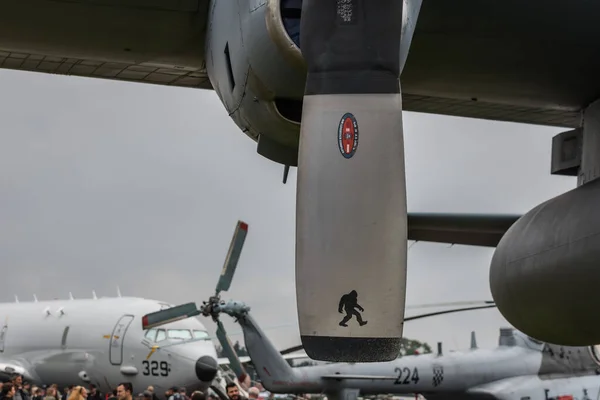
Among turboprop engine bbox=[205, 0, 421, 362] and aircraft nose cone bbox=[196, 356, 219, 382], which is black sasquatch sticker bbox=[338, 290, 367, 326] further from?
aircraft nose cone bbox=[196, 356, 219, 382]

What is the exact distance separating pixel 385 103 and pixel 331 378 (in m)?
14.6

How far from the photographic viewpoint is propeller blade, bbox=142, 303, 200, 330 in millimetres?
19969

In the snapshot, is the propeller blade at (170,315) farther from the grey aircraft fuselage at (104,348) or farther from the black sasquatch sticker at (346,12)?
the black sasquatch sticker at (346,12)

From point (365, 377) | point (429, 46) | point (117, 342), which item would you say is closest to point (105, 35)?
point (429, 46)

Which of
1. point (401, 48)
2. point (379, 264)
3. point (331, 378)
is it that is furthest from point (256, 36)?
point (331, 378)

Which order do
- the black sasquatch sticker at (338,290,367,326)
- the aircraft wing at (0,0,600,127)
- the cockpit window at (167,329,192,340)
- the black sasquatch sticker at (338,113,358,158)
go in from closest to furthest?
the black sasquatch sticker at (338,290,367,326), the black sasquatch sticker at (338,113,358,158), the aircraft wing at (0,0,600,127), the cockpit window at (167,329,192,340)

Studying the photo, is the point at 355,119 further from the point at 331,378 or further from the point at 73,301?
the point at 73,301

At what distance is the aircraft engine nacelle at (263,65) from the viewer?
4129 mm

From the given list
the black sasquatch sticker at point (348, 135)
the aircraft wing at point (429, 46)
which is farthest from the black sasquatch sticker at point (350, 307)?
the aircraft wing at point (429, 46)

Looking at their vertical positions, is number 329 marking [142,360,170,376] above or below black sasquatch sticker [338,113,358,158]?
below

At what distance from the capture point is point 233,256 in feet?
61.1

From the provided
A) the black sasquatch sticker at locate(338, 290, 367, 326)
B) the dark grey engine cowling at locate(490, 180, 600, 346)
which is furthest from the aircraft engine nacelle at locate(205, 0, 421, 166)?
the dark grey engine cowling at locate(490, 180, 600, 346)

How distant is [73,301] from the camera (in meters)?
24.3

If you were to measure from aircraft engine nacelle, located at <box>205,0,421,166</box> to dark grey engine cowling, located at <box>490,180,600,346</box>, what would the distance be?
1718mm
